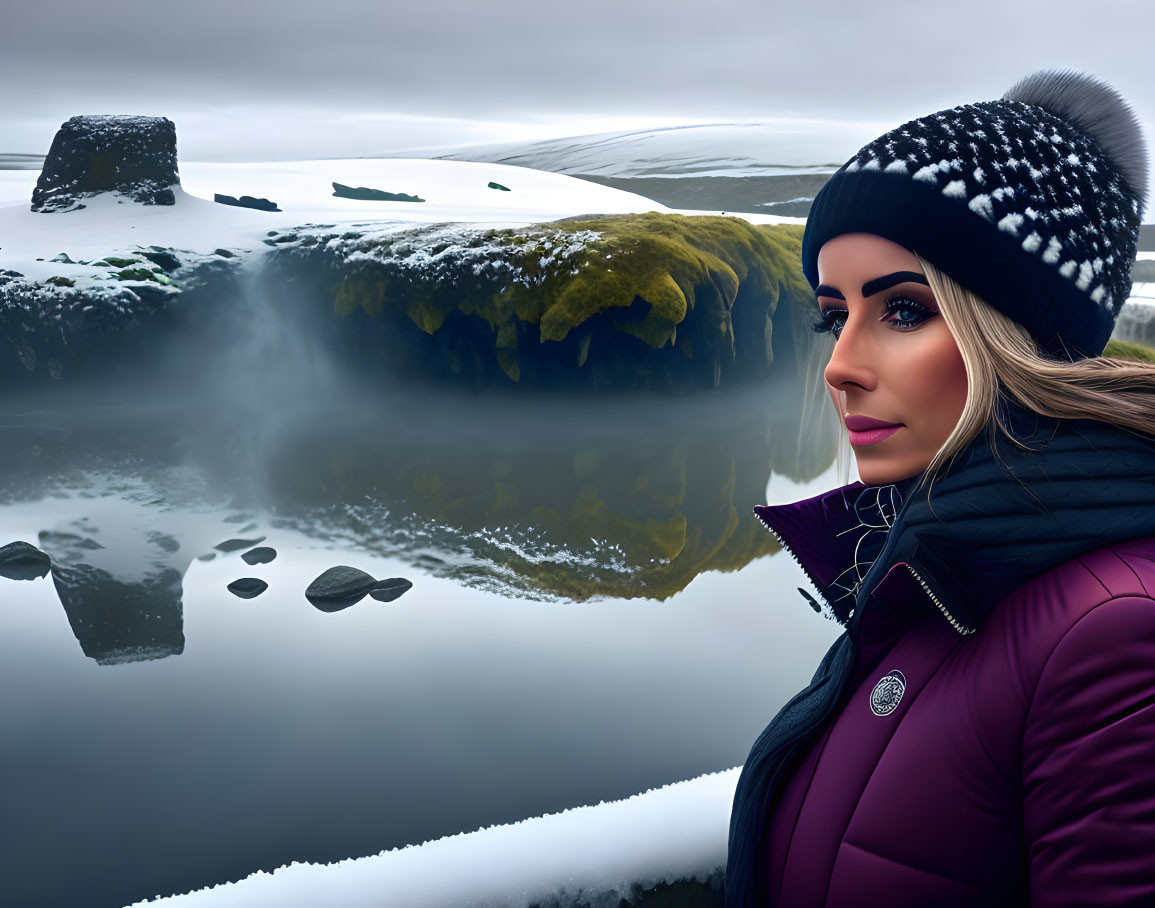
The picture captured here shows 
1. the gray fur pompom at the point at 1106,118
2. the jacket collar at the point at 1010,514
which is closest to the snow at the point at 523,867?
the jacket collar at the point at 1010,514

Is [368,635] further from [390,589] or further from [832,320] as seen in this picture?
[832,320]

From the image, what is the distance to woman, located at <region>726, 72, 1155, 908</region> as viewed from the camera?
1.04 metres

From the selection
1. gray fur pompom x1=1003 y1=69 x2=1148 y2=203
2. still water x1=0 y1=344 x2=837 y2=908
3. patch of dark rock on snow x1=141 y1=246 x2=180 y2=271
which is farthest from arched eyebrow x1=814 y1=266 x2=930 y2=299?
patch of dark rock on snow x1=141 y1=246 x2=180 y2=271

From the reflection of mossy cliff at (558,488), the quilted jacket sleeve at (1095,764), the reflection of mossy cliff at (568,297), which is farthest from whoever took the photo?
the reflection of mossy cliff at (568,297)

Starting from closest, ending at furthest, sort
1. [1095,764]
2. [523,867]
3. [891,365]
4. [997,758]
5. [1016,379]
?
[1095,764] < [997,758] < [1016,379] < [891,365] < [523,867]

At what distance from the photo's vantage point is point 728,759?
627cm

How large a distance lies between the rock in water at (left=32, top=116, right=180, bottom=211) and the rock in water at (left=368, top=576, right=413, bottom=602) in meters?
16.7

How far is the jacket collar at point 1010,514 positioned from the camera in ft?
3.73

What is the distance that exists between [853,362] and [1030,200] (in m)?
0.37

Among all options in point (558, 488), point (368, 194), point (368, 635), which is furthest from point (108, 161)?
point (368, 635)

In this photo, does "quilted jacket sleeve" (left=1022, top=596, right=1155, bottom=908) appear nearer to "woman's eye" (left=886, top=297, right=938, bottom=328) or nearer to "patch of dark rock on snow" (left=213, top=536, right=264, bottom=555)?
"woman's eye" (left=886, top=297, right=938, bottom=328)

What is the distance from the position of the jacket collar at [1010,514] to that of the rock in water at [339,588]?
8406 millimetres

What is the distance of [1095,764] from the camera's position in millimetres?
994

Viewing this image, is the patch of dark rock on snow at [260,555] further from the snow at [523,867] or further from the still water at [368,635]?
the snow at [523,867]
